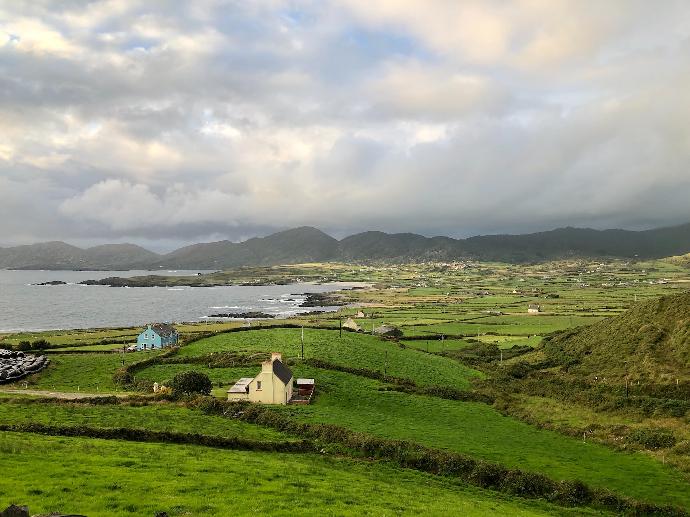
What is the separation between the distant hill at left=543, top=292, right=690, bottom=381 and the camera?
74.3 meters

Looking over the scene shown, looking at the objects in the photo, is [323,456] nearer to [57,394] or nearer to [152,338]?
[57,394]

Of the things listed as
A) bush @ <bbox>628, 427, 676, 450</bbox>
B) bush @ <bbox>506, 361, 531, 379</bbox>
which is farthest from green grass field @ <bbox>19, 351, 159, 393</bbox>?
bush @ <bbox>506, 361, 531, 379</bbox>

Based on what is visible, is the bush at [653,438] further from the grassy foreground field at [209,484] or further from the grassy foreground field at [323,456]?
the grassy foreground field at [209,484]

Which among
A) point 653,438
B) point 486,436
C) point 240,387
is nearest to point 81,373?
point 240,387

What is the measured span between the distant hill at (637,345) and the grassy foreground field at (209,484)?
177 ft

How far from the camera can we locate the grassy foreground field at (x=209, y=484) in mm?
20250

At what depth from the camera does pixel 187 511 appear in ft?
64.3

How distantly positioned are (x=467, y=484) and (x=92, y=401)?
36.1 meters

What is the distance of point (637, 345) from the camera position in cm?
8238

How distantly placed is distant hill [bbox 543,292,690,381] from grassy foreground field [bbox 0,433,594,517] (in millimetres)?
53927

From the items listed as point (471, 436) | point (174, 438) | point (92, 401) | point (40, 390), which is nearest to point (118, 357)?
point (40, 390)

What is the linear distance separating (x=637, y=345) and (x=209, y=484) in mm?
80869

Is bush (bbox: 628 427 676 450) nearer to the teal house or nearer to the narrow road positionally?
the narrow road

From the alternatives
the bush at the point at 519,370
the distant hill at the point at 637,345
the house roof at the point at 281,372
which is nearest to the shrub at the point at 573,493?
the house roof at the point at 281,372
